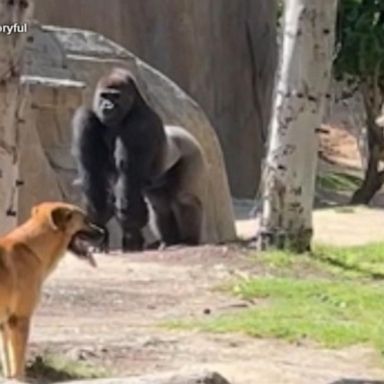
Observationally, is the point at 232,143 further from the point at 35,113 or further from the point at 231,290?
the point at 231,290

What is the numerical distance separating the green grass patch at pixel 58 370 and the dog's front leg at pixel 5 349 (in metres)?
0.24

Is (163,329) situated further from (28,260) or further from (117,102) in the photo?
(117,102)

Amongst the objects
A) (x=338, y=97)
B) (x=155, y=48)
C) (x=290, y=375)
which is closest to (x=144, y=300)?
(x=290, y=375)

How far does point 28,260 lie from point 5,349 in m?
0.40

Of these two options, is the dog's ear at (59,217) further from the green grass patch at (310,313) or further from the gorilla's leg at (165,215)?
the gorilla's leg at (165,215)

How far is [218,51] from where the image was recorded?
67.4ft

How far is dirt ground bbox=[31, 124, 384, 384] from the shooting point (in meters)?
6.30

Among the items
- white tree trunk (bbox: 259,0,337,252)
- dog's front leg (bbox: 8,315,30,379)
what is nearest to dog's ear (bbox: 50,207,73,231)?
dog's front leg (bbox: 8,315,30,379)

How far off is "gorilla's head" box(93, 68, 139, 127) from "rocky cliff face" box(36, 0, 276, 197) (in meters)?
7.70

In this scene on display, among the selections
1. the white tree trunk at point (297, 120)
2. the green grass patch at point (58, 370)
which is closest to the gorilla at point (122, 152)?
the white tree trunk at point (297, 120)

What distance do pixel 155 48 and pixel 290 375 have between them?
13.9m

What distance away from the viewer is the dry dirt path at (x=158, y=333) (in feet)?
20.6

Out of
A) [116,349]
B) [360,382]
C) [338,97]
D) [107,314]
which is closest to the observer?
[360,382]

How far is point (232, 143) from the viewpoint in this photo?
67.9ft
